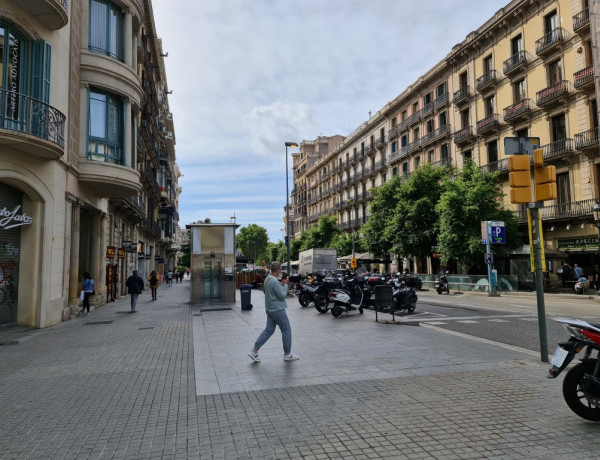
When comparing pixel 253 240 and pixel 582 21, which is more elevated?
pixel 582 21

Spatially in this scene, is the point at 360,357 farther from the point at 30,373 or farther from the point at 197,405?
the point at 30,373

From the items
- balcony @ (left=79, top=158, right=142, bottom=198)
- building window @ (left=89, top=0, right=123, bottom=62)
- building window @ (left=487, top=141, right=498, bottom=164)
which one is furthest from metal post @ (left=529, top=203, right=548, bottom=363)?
building window @ (left=487, top=141, right=498, bottom=164)

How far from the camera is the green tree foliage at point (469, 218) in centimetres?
2881

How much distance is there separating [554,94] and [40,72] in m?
28.5

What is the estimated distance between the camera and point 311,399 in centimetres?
523

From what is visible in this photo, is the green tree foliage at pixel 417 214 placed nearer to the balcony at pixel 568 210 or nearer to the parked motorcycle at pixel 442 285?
the parked motorcycle at pixel 442 285

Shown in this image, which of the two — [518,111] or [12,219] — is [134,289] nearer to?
[12,219]

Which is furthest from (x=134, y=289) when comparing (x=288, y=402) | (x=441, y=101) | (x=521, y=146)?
(x=441, y=101)

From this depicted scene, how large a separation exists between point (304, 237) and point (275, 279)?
2351 inches

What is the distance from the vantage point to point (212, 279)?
63.9 feet

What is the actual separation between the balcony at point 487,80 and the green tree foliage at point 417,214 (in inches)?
273

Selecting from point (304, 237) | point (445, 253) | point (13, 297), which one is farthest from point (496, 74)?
point (304, 237)

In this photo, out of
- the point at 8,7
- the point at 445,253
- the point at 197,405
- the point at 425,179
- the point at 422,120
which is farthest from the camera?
the point at 422,120

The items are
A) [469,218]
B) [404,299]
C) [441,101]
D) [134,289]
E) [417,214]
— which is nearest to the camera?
[404,299]
